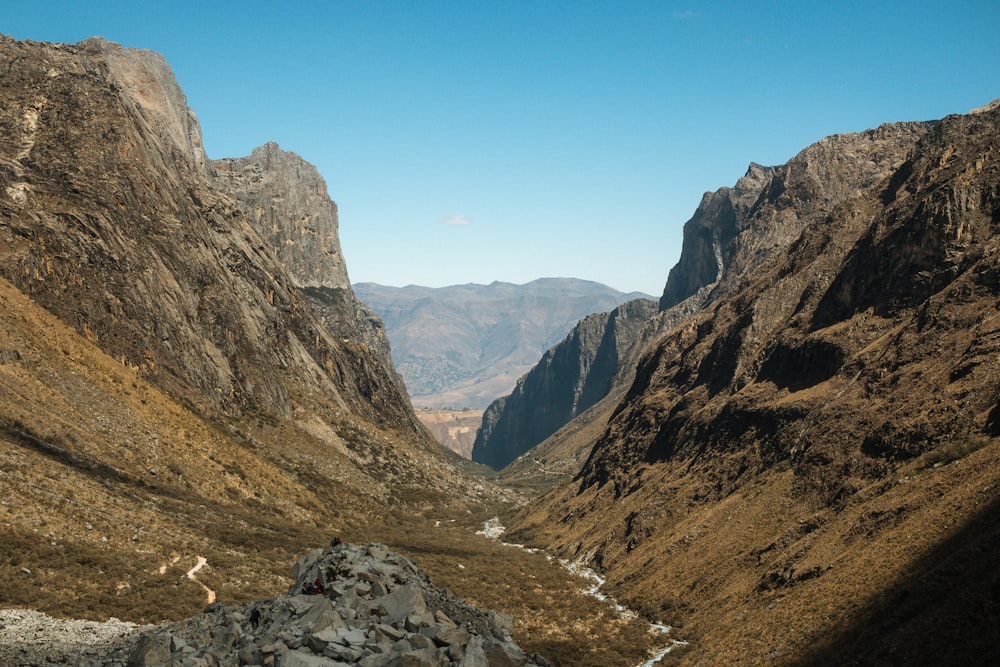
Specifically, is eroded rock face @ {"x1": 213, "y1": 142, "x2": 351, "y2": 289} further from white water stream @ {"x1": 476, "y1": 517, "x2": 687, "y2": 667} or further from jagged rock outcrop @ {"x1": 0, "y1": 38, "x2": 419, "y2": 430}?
white water stream @ {"x1": 476, "y1": 517, "x2": 687, "y2": 667}

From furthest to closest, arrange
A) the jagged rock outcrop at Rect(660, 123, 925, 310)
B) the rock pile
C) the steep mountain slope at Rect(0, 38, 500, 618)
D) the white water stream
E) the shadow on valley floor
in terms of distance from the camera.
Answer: the jagged rock outcrop at Rect(660, 123, 925, 310) < the steep mountain slope at Rect(0, 38, 500, 618) < the white water stream < the shadow on valley floor < the rock pile

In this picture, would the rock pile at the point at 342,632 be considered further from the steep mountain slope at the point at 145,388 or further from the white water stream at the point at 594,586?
the white water stream at the point at 594,586

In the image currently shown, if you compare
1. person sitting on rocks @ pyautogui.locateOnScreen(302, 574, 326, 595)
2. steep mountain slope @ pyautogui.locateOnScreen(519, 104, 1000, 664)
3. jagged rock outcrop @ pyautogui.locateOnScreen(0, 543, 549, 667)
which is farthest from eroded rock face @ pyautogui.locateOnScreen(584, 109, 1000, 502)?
person sitting on rocks @ pyautogui.locateOnScreen(302, 574, 326, 595)

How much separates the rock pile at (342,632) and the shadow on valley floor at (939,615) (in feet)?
→ 41.1

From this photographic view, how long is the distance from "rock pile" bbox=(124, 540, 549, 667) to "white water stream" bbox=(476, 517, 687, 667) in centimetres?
1531

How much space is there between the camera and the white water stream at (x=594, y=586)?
41.4 metres

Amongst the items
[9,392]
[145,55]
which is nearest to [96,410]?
[9,392]

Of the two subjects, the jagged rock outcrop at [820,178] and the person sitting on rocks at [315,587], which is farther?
the jagged rock outcrop at [820,178]

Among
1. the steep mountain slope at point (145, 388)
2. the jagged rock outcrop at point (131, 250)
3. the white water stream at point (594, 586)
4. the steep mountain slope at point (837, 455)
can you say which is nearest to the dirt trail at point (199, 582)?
the steep mountain slope at point (145, 388)

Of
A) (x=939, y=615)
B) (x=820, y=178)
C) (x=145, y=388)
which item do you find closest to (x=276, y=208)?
(x=145, y=388)

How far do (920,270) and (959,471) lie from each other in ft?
93.2

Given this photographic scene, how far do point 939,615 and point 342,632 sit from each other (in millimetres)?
20789

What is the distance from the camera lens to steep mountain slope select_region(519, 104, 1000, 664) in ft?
104

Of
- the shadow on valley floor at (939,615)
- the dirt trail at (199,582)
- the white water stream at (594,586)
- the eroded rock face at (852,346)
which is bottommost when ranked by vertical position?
the white water stream at (594,586)
